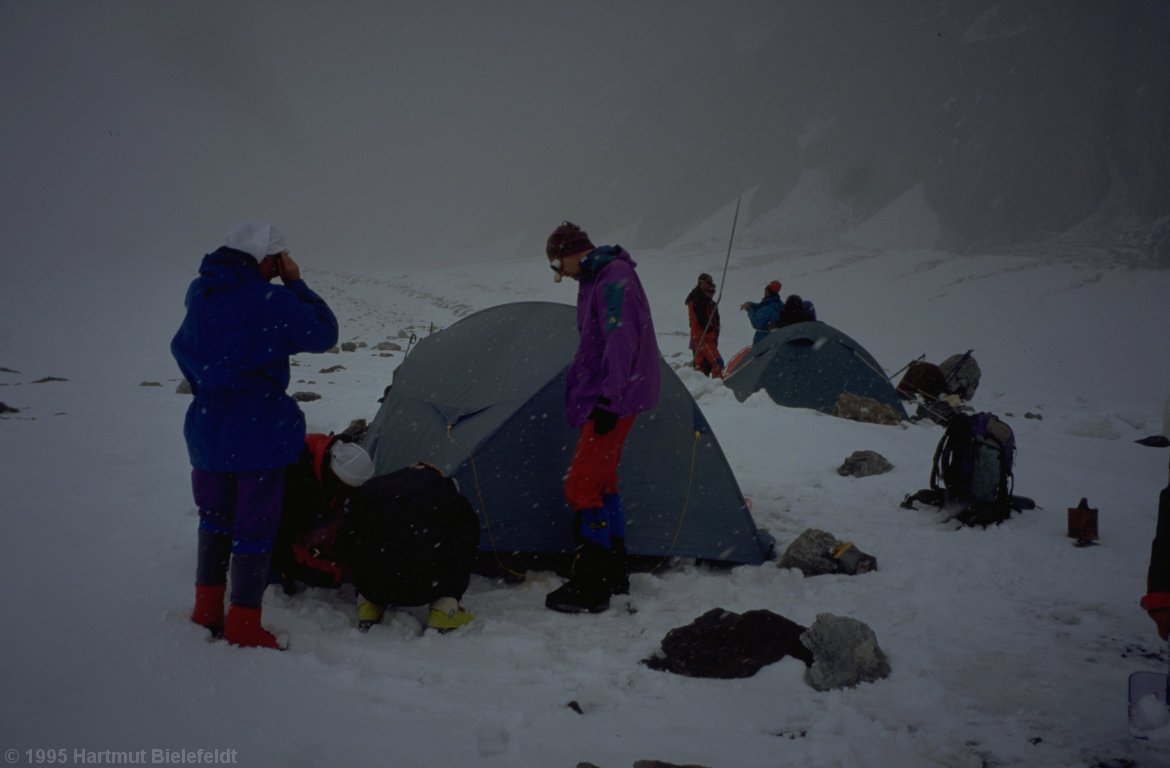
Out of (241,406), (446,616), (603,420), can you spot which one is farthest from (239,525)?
(603,420)

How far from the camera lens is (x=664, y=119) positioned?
80.4m

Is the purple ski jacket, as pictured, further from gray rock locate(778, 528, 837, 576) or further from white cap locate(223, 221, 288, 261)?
white cap locate(223, 221, 288, 261)

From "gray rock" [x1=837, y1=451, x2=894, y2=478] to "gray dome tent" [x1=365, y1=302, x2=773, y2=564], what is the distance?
7.20ft

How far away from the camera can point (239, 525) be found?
9.36 feet

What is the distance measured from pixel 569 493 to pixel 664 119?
84069mm

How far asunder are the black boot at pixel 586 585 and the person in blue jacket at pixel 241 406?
1.45m

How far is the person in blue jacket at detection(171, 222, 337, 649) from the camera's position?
109 inches

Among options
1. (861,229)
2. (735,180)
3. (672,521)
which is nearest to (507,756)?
(672,521)

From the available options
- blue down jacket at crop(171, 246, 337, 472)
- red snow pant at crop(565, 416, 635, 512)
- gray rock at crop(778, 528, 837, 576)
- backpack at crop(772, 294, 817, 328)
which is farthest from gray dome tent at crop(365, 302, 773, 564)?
backpack at crop(772, 294, 817, 328)

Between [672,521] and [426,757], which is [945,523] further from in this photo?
[426,757]

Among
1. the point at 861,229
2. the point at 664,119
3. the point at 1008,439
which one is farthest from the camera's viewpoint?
the point at 664,119

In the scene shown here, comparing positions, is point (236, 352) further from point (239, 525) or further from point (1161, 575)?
point (1161, 575)

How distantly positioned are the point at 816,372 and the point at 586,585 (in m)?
6.65

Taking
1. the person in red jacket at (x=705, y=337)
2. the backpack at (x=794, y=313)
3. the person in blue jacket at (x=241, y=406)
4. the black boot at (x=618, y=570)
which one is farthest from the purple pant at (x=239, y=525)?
the backpack at (x=794, y=313)
